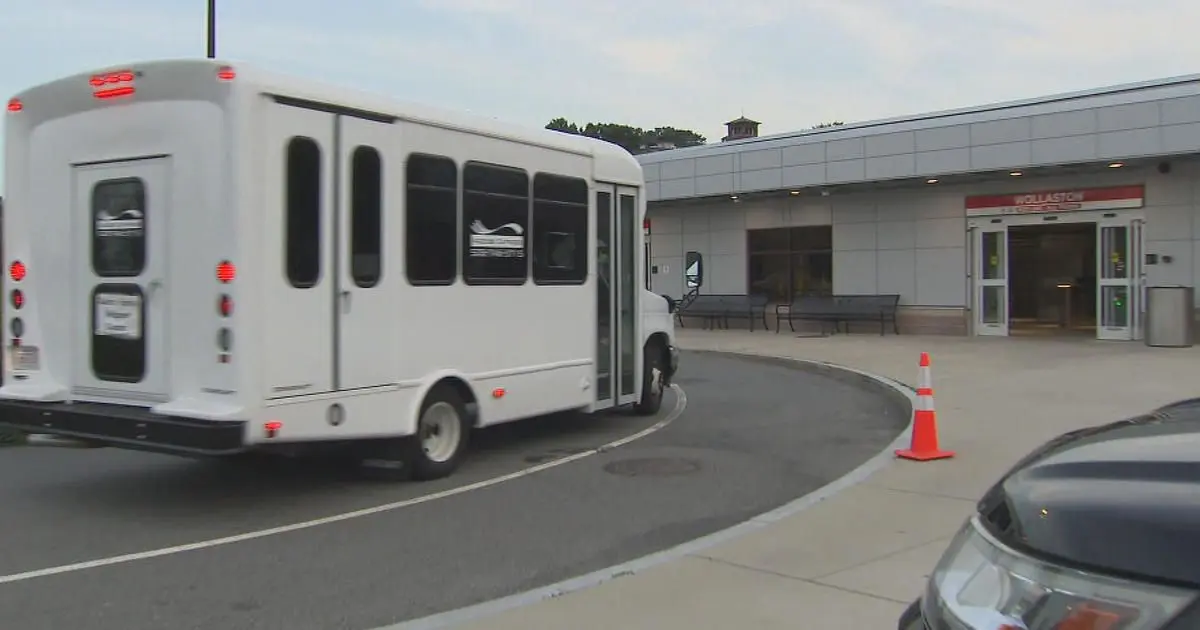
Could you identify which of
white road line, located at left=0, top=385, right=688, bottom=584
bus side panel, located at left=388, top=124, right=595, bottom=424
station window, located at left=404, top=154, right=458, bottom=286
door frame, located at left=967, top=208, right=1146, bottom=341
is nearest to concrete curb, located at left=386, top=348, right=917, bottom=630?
white road line, located at left=0, top=385, right=688, bottom=584

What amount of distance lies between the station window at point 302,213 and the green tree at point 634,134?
182 ft

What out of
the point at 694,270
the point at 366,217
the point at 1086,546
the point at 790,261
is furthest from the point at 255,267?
the point at 790,261

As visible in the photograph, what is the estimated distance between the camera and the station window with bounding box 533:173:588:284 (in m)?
9.57

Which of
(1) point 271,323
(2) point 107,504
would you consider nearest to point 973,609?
(1) point 271,323

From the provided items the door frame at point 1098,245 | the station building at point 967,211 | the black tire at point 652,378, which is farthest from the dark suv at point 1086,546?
the door frame at point 1098,245

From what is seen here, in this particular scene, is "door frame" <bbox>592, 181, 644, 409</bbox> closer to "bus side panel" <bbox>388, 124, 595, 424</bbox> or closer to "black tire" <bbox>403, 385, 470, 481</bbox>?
"bus side panel" <bbox>388, 124, 595, 424</bbox>

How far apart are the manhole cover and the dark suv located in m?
6.40

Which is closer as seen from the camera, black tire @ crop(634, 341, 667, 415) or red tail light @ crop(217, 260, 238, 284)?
red tail light @ crop(217, 260, 238, 284)

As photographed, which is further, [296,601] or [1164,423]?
[296,601]

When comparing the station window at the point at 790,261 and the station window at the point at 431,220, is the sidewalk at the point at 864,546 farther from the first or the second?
the station window at the point at 790,261

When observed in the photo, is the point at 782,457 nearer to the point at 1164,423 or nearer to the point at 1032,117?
the point at 1164,423

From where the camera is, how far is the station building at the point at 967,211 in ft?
63.4

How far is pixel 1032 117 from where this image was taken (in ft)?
64.9

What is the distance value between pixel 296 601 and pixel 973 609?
165 inches
